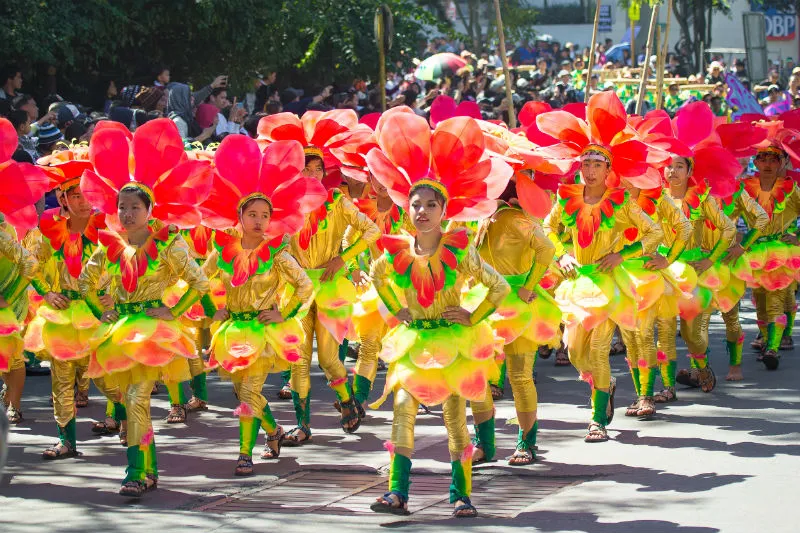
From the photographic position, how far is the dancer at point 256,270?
852 cm

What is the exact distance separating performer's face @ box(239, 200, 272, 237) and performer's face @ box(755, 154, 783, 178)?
5.53 m

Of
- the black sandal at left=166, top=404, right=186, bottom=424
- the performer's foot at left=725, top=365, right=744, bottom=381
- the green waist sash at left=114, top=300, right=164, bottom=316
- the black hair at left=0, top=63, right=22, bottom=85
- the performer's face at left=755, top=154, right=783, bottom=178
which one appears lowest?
the black sandal at left=166, top=404, right=186, bottom=424

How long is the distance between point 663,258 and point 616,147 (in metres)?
1.05

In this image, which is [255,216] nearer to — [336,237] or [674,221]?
[336,237]

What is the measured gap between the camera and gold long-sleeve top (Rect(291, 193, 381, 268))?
990 cm

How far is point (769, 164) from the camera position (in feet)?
40.1

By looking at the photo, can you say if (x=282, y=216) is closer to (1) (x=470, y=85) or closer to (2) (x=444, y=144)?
(2) (x=444, y=144)

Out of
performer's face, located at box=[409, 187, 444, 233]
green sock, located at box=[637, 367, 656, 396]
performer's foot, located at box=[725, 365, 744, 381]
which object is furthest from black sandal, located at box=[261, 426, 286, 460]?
performer's foot, located at box=[725, 365, 744, 381]

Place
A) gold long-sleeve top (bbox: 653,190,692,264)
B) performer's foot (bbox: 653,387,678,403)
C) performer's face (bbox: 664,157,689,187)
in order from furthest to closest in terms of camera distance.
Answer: performer's foot (bbox: 653,387,678,403), performer's face (bbox: 664,157,689,187), gold long-sleeve top (bbox: 653,190,692,264)

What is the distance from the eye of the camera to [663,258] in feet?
32.8

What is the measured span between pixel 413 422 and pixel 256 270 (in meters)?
1.73

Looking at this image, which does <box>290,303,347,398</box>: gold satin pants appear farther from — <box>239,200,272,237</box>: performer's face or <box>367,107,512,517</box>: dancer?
<box>367,107,512,517</box>: dancer

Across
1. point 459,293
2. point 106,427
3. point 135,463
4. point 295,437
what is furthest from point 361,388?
point 459,293

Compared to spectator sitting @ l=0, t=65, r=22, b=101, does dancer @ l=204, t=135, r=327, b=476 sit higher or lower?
lower
